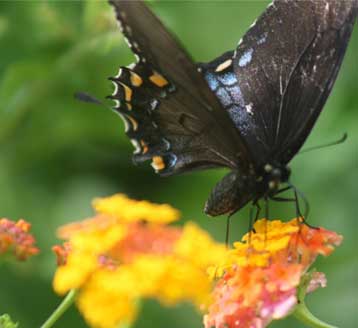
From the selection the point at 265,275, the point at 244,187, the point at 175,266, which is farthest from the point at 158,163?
the point at 175,266

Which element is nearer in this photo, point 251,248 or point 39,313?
point 251,248

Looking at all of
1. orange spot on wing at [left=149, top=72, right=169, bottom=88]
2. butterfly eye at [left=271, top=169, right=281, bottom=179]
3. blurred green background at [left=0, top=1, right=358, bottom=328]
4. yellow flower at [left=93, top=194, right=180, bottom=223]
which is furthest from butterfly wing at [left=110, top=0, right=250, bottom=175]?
blurred green background at [left=0, top=1, right=358, bottom=328]

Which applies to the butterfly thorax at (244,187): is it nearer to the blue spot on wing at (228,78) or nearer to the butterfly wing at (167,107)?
the butterfly wing at (167,107)

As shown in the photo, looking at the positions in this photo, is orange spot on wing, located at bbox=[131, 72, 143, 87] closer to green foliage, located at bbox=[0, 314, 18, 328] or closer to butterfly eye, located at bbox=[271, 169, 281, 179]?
butterfly eye, located at bbox=[271, 169, 281, 179]

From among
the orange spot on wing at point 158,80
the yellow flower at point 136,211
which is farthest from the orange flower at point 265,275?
the orange spot on wing at point 158,80

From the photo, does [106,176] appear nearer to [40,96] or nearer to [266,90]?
[40,96]

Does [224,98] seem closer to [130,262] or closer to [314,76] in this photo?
[314,76]

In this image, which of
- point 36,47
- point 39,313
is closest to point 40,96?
point 36,47
